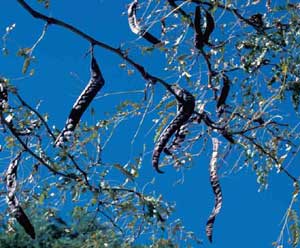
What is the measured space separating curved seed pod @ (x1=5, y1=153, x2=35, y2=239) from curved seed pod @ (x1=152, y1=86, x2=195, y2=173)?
459 millimetres

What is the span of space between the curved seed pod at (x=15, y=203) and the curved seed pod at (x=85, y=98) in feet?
0.97

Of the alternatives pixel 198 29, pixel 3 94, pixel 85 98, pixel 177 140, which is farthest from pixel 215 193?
pixel 3 94

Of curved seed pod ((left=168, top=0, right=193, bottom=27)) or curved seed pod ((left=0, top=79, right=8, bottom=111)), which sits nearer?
curved seed pod ((left=0, top=79, right=8, bottom=111))

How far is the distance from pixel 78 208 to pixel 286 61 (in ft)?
4.24

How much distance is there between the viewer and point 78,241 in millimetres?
5301

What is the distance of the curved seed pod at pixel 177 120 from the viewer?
94.0 inches

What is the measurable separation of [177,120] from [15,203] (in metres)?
0.61

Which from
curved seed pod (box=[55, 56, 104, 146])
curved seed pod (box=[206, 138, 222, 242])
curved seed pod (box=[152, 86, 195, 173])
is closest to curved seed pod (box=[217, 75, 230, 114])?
curved seed pod (box=[206, 138, 222, 242])

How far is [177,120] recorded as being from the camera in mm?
2428

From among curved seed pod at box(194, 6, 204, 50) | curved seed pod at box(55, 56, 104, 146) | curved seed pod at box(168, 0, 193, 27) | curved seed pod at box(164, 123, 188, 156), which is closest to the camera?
curved seed pod at box(55, 56, 104, 146)

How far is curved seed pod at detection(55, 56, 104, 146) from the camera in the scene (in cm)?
233

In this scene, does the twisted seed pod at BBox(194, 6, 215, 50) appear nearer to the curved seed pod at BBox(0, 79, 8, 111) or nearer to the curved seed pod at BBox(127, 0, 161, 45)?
the curved seed pod at BBox(127, 0, 161, 45)

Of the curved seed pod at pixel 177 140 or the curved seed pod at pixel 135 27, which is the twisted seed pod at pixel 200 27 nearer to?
the curved seed pod at pixel 135 27

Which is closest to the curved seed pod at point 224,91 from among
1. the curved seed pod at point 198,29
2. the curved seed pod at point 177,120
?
the curved seed pod at point 198,29
